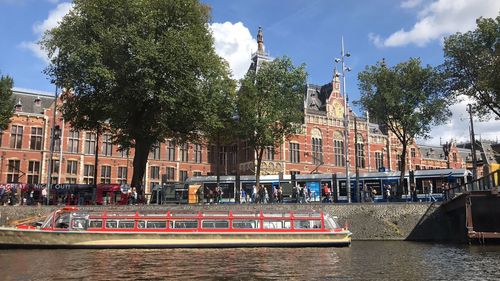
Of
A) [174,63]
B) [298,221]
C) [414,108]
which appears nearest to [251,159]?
[414,108]

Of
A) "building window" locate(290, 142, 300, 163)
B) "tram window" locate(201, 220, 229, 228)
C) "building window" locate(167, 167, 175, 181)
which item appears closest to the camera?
"tram window" locate(201, 220, 229, 228)

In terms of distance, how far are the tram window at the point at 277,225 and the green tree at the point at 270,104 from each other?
1653 centimetres

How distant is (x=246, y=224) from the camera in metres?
30.3

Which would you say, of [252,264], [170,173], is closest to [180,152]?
[170,173]

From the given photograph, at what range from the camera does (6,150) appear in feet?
201

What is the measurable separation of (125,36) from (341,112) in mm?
49040

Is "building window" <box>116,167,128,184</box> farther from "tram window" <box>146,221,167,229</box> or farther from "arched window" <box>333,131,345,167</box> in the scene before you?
"tram window" <box>146,221,167,229</box>

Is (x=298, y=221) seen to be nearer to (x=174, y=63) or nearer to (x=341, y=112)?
(x=174, y=63)

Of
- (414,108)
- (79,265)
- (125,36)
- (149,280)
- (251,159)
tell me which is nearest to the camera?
(149,280)

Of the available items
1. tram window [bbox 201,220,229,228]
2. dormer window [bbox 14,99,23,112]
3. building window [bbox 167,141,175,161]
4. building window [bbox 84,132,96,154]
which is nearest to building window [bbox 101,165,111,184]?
building window [bbox 84,132,96,154]

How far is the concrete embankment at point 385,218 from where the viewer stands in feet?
121

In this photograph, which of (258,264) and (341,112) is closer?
(258,264)

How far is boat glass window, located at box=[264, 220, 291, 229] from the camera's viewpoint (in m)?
30.5

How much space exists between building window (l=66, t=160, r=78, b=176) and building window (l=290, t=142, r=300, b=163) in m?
32.4
